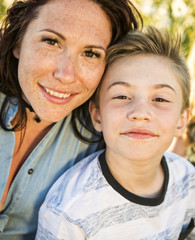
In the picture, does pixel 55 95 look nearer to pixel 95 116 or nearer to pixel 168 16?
pixel 95 116

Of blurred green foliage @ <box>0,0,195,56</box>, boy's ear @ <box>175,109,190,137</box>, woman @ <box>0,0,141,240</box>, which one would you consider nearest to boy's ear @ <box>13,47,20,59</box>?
woman @ <box>0,0,141,240</box>

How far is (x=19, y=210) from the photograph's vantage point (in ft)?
7.13

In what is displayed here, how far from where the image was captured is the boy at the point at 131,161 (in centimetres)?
191

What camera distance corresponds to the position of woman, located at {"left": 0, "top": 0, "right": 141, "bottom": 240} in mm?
1870

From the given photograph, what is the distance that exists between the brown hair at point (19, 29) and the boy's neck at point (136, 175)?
16.9 inches

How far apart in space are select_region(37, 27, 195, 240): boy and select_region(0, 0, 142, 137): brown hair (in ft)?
0.43

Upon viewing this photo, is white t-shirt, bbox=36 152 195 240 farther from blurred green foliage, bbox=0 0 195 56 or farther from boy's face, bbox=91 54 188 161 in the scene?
blurred green foliage, bbox=0 0 195 56

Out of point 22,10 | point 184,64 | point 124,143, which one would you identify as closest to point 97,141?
point 124,143

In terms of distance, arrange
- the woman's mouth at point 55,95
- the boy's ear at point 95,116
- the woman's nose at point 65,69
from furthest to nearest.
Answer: the boy's ear at point 95,116 < the woman's mouth at point 55,95 < the woman's nose at point 65,69

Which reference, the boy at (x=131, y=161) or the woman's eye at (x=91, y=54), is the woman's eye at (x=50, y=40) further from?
the boy at (x=131, y=161)

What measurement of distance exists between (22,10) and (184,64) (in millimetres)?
1213

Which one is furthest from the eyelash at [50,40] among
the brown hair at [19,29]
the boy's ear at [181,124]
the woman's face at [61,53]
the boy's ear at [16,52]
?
the boy's ear at [181,124]

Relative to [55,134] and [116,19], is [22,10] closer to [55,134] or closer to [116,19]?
[116,19]

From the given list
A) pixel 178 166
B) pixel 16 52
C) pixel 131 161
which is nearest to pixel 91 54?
pixel 16 52
